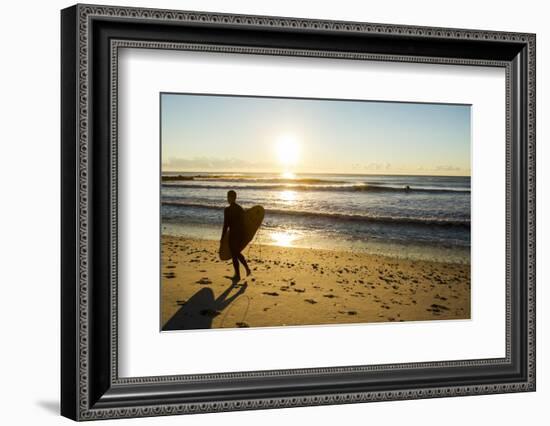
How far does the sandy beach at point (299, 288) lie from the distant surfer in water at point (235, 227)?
0.04m

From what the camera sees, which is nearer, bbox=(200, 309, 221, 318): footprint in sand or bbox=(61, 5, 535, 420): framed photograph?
bbox=(61, 5, 535, 420): framed photograph

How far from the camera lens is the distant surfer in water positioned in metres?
4.43

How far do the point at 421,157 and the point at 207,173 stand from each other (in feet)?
3.91

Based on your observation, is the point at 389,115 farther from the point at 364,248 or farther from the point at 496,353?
the point at 496,353

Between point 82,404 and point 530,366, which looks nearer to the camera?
point 82,404

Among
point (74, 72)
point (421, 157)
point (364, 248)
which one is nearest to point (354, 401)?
point (364, 248)

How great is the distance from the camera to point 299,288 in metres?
4.50

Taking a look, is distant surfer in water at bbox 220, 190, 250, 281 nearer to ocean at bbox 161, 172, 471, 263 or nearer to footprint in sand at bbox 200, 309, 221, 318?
ocean at bbox 161, 172, 471, 263

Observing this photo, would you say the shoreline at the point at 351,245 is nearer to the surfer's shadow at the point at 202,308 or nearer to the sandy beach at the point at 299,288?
the sandy beach at the point at 299,288

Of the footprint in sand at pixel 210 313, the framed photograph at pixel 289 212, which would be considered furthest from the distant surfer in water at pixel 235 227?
the footprint in sand at pixel 210 313

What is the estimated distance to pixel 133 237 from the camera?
14.0ft

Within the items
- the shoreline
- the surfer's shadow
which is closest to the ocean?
the shoreline

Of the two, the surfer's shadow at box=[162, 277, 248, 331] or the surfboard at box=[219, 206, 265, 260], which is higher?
the surfboard at box=[219, 206, 265, 260]

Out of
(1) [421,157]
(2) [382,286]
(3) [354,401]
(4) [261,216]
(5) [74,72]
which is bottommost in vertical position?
(3) [354,401]
